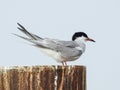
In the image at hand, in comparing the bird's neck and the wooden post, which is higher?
the bird's neck

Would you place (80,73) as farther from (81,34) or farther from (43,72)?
(81,34)

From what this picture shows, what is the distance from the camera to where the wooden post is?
4.46m

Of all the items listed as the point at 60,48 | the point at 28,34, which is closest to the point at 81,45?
the point at 60,48

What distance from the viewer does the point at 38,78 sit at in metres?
4.47

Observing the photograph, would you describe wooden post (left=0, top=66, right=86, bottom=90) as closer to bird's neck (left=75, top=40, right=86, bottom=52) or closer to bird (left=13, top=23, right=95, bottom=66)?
bird (left=13, top=23, right=95, bottom=66)

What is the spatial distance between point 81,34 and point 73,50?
4.83 feet

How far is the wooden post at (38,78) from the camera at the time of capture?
446cm

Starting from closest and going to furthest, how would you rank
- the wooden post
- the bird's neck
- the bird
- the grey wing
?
the wooden post → the grey wing → the bird → the bird's neck

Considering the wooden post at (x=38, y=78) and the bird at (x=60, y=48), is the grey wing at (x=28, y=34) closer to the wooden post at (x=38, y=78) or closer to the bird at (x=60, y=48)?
the bird at (x=60, y=48)

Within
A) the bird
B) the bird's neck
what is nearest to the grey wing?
the bird

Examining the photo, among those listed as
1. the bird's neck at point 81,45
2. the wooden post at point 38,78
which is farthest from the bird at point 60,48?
the wooden post at point 38,78

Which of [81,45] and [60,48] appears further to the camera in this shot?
[81,45]

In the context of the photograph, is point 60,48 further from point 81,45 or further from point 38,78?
point 38,78

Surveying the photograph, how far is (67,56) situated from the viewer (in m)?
9.05
